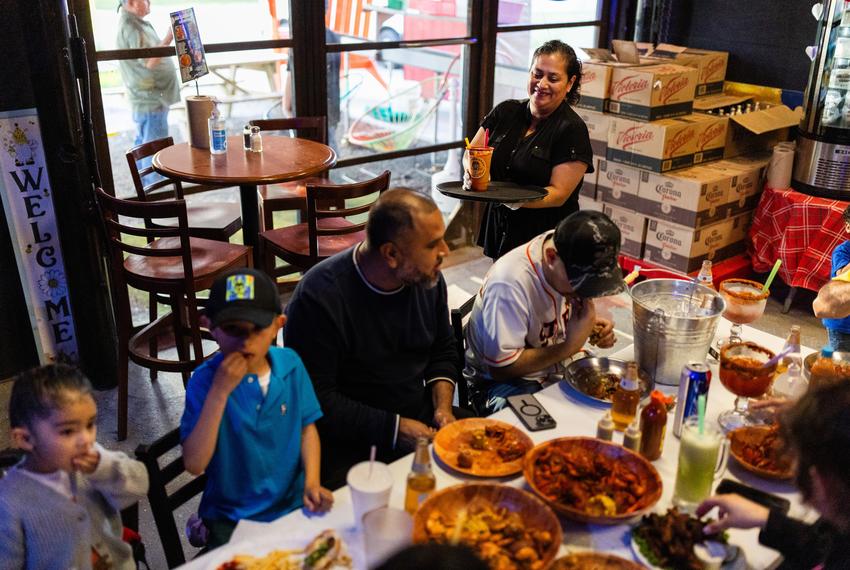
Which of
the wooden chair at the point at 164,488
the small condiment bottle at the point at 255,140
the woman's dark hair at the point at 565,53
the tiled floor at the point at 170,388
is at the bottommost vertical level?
the tiled floor at the point at 170,388

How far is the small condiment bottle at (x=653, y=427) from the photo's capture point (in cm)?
184

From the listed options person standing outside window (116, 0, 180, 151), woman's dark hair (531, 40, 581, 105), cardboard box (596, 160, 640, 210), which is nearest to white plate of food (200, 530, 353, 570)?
woman's dark hair (531, 40, 581, 105)

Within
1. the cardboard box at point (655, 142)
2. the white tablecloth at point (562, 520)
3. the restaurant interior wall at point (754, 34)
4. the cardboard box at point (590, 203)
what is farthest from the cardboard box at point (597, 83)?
the white tablecloth at point (562, 520)

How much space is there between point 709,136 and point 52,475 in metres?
4.32

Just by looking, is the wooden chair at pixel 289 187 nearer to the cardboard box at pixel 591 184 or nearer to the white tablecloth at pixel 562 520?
the cardboard box at pixel 591 184

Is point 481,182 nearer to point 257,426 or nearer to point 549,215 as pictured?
point 549,215

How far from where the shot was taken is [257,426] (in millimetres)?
1835

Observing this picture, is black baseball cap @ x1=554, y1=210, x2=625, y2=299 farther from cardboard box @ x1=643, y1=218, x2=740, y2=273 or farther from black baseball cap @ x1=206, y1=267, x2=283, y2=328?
cardboard box @ x1=643, y1=218, x2=740, y2=273

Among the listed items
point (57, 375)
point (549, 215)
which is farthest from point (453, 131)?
point (57, 375)

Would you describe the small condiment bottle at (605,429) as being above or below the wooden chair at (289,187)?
below

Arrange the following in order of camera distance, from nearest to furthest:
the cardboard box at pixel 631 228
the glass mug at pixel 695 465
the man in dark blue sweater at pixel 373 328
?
the glass mug at pixel 695 465 → the man in dark blue sweater at pixel 373 328 → the cardboard box at pixel 631 228

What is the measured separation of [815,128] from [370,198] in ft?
9.92

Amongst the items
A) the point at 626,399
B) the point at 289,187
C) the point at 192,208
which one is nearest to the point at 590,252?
the point at 626,399

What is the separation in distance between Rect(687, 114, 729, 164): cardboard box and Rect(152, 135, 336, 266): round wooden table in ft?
8.00
